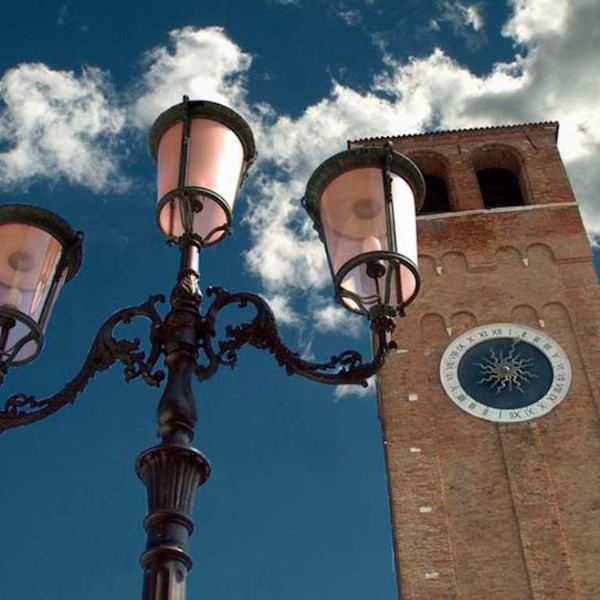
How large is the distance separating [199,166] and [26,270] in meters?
0.97

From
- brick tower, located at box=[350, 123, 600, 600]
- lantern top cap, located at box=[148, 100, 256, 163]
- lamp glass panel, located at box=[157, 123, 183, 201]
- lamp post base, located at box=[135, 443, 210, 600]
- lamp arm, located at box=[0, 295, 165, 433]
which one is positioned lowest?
lamp post base, located at box=[135, 443, 210, 600]

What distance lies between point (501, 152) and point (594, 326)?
6574mm

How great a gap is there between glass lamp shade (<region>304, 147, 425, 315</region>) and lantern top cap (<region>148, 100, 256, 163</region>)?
1.36ft

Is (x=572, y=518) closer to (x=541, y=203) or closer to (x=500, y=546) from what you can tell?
(x=500, y=546)

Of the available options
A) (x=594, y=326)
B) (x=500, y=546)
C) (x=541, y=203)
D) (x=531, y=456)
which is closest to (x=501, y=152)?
(x=541, y=203)

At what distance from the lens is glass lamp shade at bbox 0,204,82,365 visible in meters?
5.24

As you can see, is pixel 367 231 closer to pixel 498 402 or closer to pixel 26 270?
pixel 26 270

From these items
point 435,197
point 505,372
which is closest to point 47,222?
point 505,372

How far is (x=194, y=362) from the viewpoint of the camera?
15.8ft

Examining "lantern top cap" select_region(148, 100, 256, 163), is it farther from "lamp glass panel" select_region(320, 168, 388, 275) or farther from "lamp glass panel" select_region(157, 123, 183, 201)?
"lamp glass panel" select_region(320, 168, 388, 275)

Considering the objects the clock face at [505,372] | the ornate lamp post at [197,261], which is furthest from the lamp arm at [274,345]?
the clock face at [505,372]

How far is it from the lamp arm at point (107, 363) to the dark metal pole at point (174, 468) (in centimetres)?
11

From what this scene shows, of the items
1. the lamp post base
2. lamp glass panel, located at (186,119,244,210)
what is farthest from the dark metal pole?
lamp glass panel, located at (186,119,244,210)

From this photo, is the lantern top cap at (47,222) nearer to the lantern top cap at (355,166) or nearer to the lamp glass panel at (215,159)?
the lamp glass panel at (215,159)
